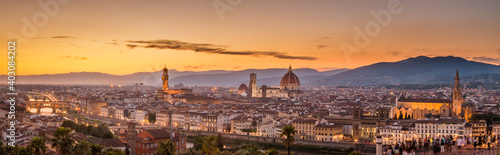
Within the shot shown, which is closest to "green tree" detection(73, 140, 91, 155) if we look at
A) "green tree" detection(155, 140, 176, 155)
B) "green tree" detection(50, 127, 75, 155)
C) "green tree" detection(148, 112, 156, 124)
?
"green tree" detection(50, 127, 75, 155)

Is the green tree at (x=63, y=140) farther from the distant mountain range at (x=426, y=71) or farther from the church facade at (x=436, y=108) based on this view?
the distant mountain range at (x=426, y=71)

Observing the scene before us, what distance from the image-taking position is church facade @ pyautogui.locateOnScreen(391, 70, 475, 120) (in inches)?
1703

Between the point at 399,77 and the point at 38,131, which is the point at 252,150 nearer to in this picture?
the point at 38,131

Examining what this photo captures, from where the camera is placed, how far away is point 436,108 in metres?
46.7

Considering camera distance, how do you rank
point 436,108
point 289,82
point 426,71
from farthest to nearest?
1. point 426,71
2. point 289,82
3. point 436,108

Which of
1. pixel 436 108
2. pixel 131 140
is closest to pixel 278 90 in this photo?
pixel 436 108

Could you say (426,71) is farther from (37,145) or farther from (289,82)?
(37,145)

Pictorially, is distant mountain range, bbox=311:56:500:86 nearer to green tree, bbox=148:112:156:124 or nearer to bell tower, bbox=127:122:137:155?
green tree, bbox=148:112:156:124

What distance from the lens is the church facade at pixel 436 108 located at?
142 feet

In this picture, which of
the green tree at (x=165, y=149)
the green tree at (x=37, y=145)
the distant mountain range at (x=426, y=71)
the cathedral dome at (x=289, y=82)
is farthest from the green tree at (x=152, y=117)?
the distant mountain range at (x=426, y=71)

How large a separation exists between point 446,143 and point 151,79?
173 metres

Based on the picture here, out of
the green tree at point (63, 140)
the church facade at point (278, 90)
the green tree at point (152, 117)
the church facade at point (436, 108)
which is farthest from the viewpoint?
the church facade at point (278, 90)

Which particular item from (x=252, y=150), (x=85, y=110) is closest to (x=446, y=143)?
(x=252, y=150)

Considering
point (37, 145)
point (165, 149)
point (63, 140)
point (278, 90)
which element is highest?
point (278, 90)
